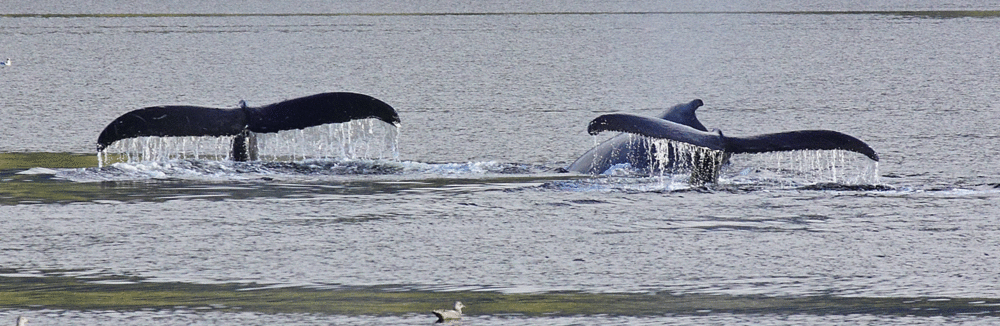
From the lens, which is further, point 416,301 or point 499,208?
point 499,208

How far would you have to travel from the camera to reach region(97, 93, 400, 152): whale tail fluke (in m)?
10.0

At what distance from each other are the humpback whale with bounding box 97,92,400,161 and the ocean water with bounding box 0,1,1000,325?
0.30 meters

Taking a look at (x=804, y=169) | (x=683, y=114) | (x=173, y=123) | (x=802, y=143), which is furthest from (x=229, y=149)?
(x=802, y=143)

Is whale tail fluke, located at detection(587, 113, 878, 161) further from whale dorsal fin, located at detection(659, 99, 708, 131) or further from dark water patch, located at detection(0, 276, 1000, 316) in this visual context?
dark water patch, located at detection(0, 276, 1000, 316)

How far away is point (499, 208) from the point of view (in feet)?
29.9

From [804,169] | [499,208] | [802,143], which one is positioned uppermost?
[802,143]

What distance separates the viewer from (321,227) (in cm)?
841

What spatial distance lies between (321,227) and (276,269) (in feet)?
4.03

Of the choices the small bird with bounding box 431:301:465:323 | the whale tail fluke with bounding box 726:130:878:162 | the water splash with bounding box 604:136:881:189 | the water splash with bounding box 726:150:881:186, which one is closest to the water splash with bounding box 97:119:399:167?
the water splash with bounding box 604:136:881:189

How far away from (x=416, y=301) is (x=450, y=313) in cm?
53

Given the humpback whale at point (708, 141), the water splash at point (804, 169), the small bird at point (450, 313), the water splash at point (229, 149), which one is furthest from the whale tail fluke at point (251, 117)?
the small bird at point (450, 313)

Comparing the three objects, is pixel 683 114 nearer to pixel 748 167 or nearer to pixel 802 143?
pixel 748 167

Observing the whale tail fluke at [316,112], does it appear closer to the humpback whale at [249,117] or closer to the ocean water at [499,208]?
the humpback whale at [249,117]

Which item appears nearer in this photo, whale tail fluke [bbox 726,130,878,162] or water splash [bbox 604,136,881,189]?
whale tail fluke [bbox 726,130,878,162]
